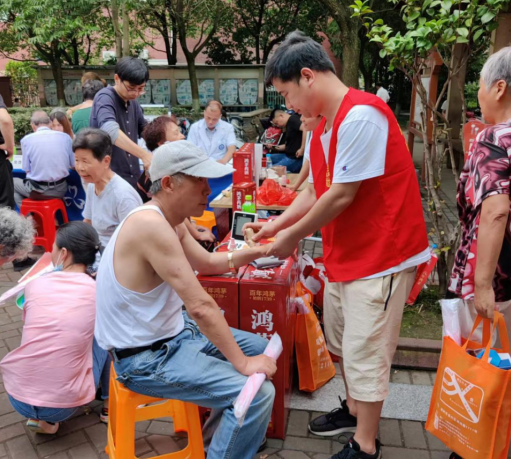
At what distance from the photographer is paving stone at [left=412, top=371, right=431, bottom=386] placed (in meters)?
3.09

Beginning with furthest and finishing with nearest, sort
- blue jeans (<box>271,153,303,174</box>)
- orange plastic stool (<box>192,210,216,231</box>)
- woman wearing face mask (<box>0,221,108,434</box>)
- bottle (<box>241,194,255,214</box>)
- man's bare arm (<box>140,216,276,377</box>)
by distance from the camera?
blue jeans (<box>271,153,303,174</box>), orange plastic stool (<box>192,210,216,231</box>), bottle (<box>241,194,255,214</box>), woman wearing face mask (<box>0,221,108,434</box>), man's bare arm (<box>140,216,276,377</box>)

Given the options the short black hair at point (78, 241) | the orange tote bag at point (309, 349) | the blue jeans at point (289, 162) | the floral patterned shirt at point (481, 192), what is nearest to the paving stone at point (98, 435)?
the short black hair at point (78, 241)

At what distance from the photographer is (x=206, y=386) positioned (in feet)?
6.44

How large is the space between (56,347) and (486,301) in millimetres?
2005

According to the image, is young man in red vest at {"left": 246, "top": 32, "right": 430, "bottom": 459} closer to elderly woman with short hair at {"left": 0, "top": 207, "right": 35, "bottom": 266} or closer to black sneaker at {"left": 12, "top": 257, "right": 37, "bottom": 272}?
elderly woman with short hair at {"left": 0, "top": 207, "right": 35, "bottom": 266}

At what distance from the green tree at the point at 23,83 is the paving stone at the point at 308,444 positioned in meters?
24.5

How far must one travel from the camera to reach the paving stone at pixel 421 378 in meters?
3.09

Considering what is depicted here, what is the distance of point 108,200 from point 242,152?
118cm

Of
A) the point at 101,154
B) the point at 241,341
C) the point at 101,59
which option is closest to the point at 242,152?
the point at 101,154

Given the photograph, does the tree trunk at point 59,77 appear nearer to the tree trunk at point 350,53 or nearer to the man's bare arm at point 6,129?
the tree trunk at point 350,53

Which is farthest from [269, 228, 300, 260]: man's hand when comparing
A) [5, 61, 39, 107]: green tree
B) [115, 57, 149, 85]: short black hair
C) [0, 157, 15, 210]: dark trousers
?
[5, 61, 39, 107]: green tree

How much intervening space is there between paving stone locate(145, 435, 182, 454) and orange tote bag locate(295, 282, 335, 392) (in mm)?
812

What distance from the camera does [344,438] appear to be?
2.62 m

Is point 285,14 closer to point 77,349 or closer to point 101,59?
point 101,59
